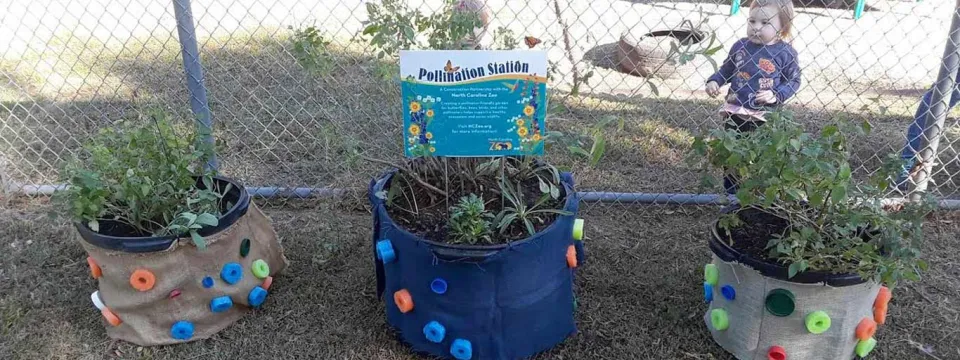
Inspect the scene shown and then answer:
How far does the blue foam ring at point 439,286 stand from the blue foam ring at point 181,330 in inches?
34.3

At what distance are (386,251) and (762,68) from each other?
1942mm

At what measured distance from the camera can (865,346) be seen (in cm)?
223

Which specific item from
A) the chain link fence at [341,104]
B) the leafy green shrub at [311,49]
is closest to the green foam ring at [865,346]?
the chain link fence at [341,104]

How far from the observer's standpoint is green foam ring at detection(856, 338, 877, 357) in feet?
7.29

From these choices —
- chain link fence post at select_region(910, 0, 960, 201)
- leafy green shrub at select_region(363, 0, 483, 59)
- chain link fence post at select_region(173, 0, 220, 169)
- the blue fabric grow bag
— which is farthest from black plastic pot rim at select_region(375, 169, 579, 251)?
chain link fence post at select_region(910, 0, 960, 201)

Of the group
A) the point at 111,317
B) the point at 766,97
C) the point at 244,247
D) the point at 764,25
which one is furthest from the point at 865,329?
the point at 111,317

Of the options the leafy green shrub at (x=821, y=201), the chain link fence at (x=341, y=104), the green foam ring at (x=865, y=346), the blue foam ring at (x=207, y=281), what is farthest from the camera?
the chain link fence at (x=341, y=104)

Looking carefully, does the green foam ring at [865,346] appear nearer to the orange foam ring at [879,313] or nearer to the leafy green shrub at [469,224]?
the orange foam ring at [879,313]

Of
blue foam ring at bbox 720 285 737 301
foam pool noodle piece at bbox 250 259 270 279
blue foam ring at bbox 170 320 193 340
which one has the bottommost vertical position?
blue foam ring at bbox 170 320 193 340

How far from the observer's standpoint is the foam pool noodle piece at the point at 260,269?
2.55 m

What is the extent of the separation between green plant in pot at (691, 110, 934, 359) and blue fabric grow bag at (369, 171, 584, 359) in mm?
502

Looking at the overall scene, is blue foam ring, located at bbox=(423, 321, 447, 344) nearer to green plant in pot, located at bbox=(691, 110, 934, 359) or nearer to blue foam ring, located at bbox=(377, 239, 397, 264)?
blue foam ring, located at bbox=(377, 239, 397, 264)

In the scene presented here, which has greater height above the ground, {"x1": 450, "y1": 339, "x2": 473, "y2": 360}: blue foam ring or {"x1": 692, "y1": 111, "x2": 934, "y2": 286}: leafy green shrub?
{"x1": 692, "y1": 111, "x2": 934, "y2": 286}: leafy green shrub

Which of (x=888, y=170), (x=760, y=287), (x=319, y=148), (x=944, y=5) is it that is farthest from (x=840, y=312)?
(x=944, y=5)
